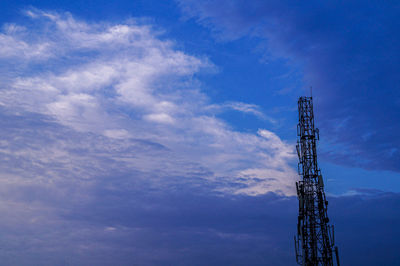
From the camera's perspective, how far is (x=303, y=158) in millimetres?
55031

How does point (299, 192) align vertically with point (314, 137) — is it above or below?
below

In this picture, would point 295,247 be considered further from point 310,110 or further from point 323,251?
point 310,110

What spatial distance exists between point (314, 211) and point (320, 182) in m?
3.64

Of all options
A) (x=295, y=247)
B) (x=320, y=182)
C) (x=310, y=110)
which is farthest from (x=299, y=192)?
(x=310, y=110)

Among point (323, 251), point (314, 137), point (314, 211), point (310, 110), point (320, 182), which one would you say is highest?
point (310, 110)

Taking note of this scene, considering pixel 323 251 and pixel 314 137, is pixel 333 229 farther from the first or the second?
pixel 314 137

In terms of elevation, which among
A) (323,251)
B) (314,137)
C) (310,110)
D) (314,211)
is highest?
(310,110)

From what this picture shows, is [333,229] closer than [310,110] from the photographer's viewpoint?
Yes

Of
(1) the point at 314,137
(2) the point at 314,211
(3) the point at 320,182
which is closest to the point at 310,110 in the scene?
(1) the point at 314,137

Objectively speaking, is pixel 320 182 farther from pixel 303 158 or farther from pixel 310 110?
pixel 310 110

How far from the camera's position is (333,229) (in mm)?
52281

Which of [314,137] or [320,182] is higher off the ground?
[314,137]

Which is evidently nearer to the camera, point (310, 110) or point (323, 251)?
point (323, 251)

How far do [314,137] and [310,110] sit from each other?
11.9ft
